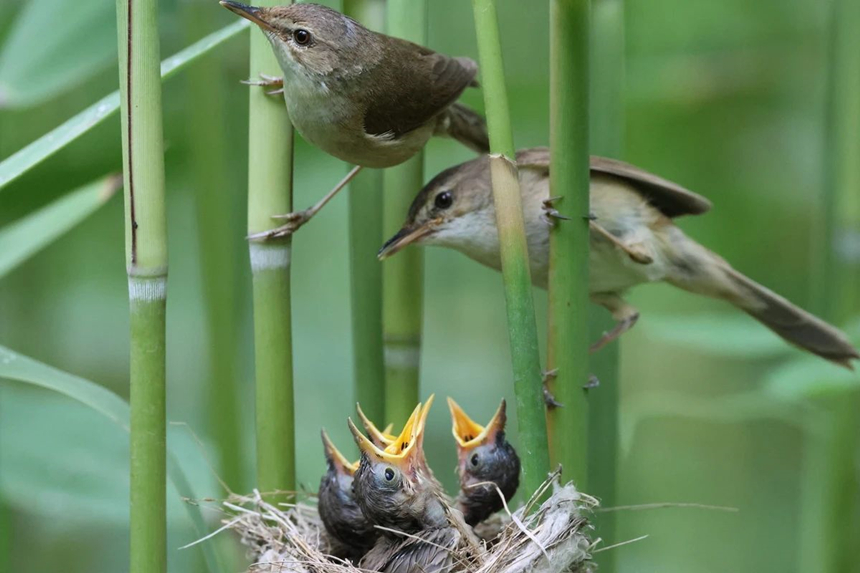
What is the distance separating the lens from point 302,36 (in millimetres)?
1500

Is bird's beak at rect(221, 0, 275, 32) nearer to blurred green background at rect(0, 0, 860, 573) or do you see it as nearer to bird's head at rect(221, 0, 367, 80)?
bird's head at rect(221, 0, 367, 80)

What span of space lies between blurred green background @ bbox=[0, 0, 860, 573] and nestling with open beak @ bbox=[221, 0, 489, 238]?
0.27 metres

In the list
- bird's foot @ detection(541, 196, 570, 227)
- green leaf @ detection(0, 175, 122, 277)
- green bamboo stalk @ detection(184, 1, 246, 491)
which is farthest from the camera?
green bamboo stalk @ detection(184, 1, 246, 491)

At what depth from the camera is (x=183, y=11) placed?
81.0 inches

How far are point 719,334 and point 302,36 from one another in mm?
1119

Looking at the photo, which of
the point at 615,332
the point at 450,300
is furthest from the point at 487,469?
the point at 450,300

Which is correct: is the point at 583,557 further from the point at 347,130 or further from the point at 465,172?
the point at 465,172

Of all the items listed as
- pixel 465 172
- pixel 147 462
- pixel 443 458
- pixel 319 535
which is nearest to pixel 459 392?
pixel 443 458

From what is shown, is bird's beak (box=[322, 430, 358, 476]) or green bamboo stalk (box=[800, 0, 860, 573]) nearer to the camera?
bird's beak (box=[322, 430, 358, 476])

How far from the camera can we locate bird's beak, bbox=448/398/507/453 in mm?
1626

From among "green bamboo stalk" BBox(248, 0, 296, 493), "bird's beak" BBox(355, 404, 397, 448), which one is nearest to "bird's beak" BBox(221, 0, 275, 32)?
"green bamboo stalk" BBox(248, 0, 296, 493)

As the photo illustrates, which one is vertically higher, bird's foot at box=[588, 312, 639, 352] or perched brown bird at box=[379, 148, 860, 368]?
perched brown bird at box=[379, 148, 860, 368]

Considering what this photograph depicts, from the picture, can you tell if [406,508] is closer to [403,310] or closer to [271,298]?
[403,310]

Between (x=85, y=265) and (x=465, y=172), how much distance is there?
1600 mm
